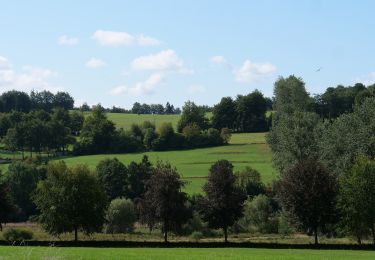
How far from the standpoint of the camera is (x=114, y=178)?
97.4m

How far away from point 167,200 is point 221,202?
5.68 meters

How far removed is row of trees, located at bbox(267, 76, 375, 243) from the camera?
53.9 m

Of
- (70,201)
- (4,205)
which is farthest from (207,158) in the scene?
(70,201)

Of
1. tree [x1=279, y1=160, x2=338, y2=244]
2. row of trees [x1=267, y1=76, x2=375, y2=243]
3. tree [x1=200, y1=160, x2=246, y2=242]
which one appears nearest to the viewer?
row of trees [x1=267, y1=76, x2=375, y2=243]

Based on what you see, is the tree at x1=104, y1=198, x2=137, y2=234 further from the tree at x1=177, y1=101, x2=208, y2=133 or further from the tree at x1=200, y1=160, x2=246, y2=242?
the tree at x1=177, y1=101, x2=208, y2=133

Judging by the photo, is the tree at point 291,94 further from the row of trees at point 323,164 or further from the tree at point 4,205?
the tree at point 4,205

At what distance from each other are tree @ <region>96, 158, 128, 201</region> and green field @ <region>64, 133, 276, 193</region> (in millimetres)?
11629

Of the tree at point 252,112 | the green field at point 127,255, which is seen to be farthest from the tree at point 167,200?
the tree at point 252,112

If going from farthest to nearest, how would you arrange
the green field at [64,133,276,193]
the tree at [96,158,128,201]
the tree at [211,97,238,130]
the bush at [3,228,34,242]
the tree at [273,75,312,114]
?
the tree at [211,97,238,130] → the green field at [64,133,276,193] → the tree at [96,158,128,201] → the tree at [273,75,312,114] → the bush at [3,228,34,242]

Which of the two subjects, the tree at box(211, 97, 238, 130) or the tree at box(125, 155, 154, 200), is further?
the tree at box(211, 97, 238, 130)

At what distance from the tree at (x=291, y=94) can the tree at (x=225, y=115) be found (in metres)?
60.1

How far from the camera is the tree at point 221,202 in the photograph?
58.6m

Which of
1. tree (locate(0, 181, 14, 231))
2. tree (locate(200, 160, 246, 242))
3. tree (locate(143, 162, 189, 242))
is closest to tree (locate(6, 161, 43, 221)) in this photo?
tree (locate(0, 181, 14, 231))

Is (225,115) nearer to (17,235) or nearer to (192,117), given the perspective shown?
(192,117)
